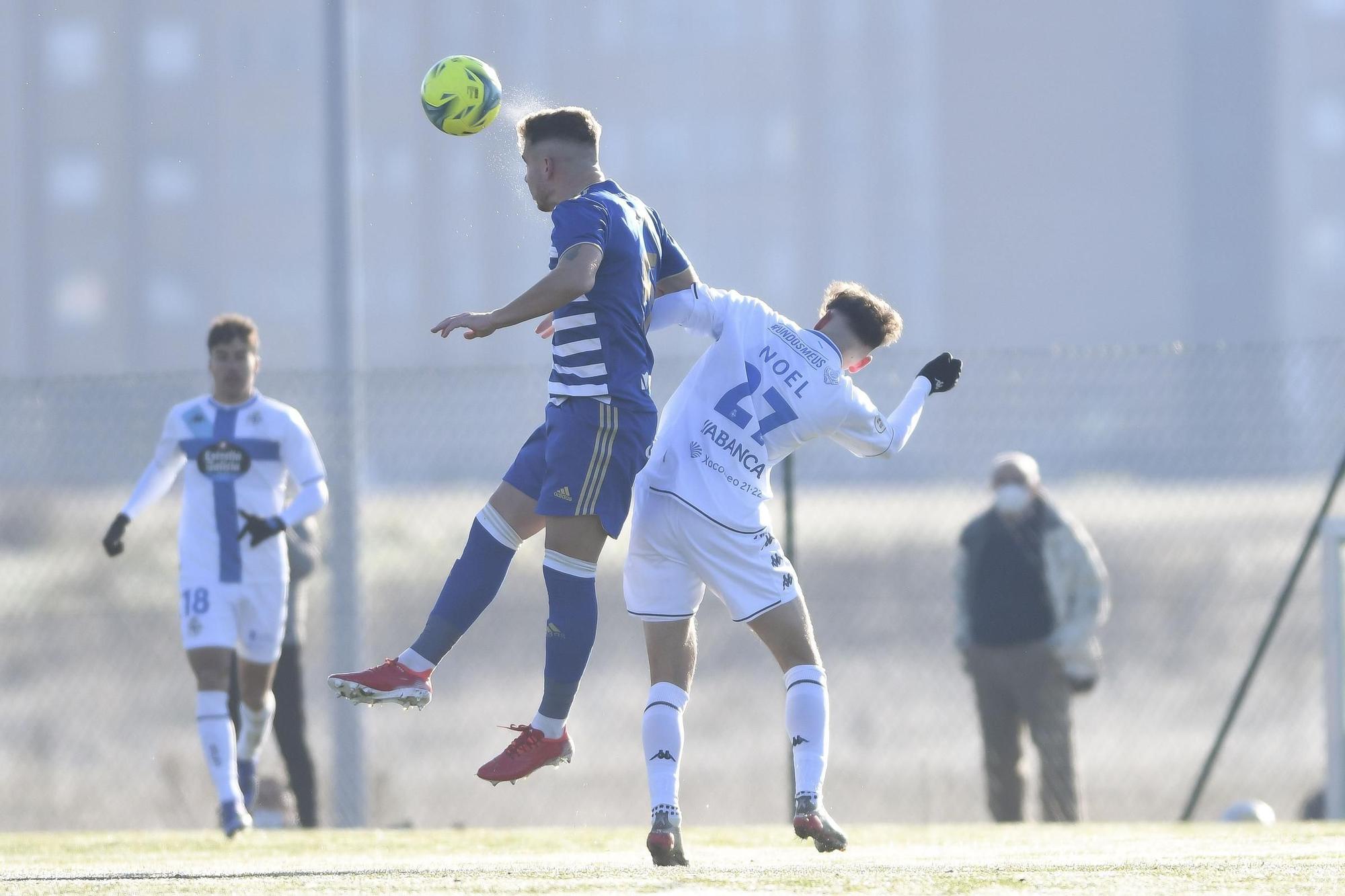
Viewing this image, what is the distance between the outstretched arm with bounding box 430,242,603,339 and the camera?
513 centimetres

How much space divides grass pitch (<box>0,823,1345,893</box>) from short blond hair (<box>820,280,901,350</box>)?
63.1 inches

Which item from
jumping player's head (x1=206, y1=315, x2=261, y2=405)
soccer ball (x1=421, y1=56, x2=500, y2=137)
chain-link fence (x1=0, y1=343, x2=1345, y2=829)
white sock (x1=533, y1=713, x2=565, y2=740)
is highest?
soccer ball (x1=421, y1=56, x2=500, y2=137)

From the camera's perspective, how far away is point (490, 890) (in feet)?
15.9

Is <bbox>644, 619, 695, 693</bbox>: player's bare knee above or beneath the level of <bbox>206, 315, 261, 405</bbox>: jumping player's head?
beneath

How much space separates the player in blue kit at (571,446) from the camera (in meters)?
5.52

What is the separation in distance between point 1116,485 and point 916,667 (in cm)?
845

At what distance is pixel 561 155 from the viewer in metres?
5.67

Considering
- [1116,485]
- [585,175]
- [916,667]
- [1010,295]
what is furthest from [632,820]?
[1010,295]

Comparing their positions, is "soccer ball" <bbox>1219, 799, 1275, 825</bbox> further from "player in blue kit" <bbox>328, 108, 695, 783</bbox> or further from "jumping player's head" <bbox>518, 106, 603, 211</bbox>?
"jumping player's head" <bbox>518, 106, 603, 211</bbox>

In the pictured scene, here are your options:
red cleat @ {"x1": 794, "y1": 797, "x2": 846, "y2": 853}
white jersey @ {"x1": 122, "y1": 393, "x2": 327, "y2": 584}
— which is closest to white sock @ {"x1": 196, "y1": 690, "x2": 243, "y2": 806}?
white jersey @ {"x1": 122, "y1": 393, "x2": 327, "y2": 584}

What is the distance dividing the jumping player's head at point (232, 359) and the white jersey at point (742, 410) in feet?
9.68

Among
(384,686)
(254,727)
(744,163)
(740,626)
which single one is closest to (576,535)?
(384,686)

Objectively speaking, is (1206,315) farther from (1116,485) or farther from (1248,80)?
(1116,485)

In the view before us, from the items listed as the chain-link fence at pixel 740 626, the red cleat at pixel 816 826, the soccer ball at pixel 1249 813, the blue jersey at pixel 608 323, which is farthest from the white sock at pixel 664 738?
the soccer ball at pixel 1249 813
